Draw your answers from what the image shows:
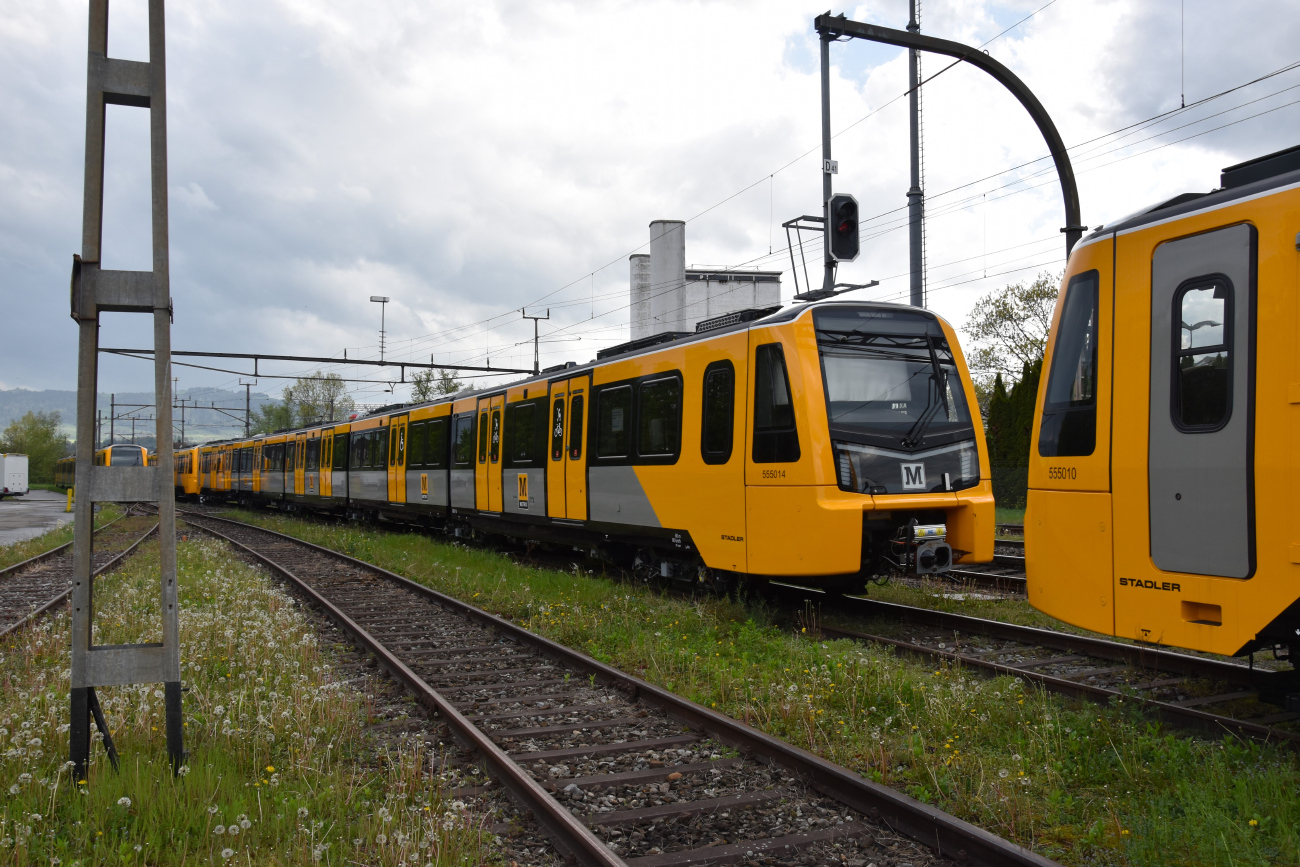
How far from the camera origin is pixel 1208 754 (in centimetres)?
480

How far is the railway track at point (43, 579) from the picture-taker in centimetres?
1121

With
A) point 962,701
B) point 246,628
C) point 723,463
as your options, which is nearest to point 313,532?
point 246,628

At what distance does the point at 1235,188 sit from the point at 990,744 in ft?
10.9

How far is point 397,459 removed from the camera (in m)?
21.9

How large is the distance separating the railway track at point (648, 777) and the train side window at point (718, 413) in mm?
2640

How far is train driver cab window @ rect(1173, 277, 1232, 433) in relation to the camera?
4.88m

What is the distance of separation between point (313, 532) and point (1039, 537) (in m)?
21.2

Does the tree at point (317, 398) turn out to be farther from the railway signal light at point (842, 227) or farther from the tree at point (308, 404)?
the railway signal light at point (842, 227)

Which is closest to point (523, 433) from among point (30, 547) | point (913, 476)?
point (913, 476)

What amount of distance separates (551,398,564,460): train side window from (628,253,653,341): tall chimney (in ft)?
113

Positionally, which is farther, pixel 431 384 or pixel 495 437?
pixel 431 384

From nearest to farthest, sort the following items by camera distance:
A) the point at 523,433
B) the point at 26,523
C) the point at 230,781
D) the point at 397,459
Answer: the point at 230,781 → the point at 523,433 → the point at 397,459 → the point at 26,523

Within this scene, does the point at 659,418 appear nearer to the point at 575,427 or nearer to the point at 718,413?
the point at 718,413

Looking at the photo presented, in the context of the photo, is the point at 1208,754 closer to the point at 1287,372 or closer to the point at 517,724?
the point at 1287,372
